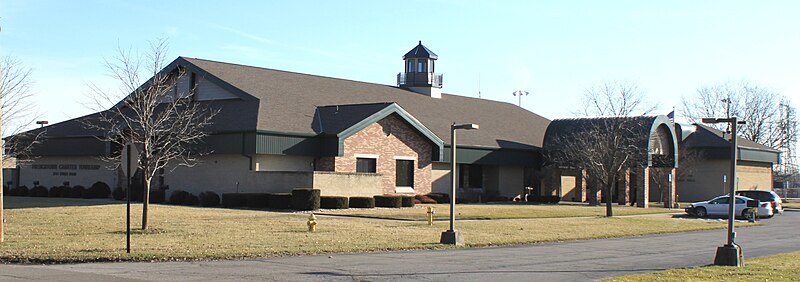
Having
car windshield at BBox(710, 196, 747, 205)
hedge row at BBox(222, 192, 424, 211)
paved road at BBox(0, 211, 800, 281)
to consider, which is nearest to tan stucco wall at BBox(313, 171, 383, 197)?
hedge row at BBox(222, 192, 424, 211)

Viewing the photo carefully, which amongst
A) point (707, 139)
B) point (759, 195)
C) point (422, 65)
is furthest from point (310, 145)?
point (707, 139)

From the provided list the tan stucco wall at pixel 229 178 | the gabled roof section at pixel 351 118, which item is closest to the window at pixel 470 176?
the gabled roof section at pixel 351 118

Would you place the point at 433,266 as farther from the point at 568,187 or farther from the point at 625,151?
the point at 568,187

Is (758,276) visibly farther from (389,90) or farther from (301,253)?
(389,90)

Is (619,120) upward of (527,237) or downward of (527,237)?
upward

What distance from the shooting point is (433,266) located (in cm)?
1678

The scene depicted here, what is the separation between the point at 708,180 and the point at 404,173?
2757 centimetres

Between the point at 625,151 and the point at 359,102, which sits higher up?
the point at 359,102

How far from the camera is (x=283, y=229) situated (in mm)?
24859

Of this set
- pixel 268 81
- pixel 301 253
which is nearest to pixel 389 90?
pixel 268 81

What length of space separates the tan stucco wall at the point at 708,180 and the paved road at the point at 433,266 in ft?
128

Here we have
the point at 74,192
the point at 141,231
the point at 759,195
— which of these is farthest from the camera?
the point at 759,195

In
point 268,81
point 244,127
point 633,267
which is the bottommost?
point 633,267

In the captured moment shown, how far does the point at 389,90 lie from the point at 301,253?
121 feet
